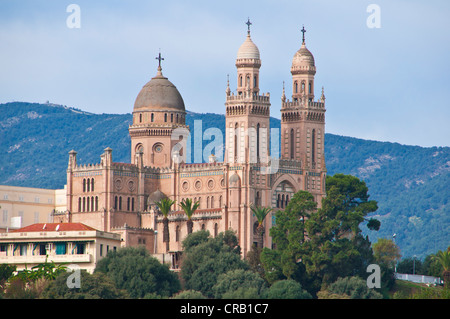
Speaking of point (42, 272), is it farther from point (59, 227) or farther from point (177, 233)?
point (177, 233)

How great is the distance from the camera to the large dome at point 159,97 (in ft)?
584

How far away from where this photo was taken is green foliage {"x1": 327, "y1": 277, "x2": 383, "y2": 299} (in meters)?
146

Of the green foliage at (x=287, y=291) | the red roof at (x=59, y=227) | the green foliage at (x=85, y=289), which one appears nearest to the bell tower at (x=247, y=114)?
the red roof at (x=59, y=227)

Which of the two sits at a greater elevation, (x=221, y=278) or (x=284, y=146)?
(x=284, y=146)

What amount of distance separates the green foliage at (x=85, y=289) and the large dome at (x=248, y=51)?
3952 cm

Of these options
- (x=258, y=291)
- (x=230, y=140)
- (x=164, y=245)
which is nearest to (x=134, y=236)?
(x=164, y=245)

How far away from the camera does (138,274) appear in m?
146

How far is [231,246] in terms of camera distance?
159 metres

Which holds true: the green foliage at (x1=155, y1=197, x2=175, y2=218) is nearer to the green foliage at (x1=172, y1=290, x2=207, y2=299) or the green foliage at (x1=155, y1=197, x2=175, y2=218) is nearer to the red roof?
the red roof

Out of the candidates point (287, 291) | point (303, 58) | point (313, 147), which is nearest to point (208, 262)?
point (287, 291)

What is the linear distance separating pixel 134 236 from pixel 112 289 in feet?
93.0

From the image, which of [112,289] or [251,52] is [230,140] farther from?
[112,289]

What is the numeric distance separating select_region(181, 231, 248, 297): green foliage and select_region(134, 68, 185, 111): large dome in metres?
24.3
